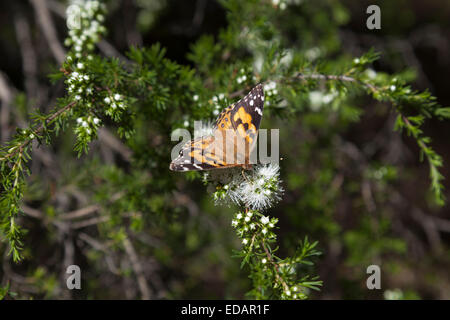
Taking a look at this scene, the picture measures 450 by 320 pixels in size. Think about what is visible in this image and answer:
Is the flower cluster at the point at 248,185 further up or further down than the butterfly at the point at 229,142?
further down

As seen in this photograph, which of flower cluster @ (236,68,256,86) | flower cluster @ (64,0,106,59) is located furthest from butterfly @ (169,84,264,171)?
flower cluster @ (64,0,106,59)

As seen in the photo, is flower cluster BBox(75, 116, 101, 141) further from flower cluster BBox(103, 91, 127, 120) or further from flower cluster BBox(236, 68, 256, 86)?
flower cluster BBox(236, 68, 256, 86)

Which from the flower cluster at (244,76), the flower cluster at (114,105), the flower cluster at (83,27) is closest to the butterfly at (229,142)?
the flower cluster at (244,76)

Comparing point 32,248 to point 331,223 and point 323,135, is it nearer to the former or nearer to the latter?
point 331,223

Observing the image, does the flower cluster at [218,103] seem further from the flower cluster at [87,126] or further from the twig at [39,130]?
the twig at [39,130]

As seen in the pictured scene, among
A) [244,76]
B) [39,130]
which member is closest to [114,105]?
[39,130]
